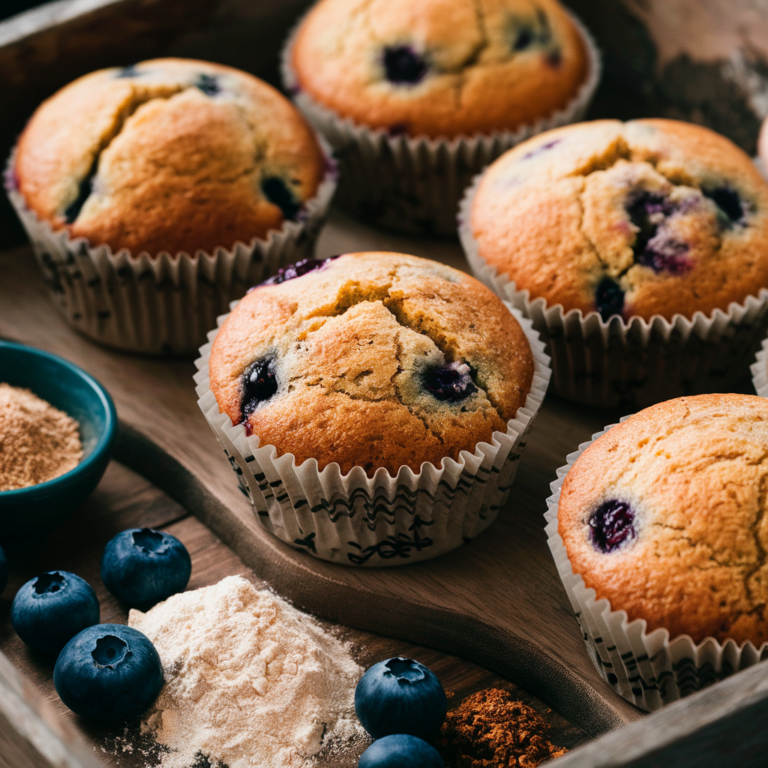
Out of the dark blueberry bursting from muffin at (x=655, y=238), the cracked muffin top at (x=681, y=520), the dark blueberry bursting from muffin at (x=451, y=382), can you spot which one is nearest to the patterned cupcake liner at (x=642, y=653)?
the cracked muffin top at (x=681, y=520)

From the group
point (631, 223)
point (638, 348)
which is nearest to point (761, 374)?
point (638, 348)

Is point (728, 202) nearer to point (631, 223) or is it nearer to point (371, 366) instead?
point (631, 223)

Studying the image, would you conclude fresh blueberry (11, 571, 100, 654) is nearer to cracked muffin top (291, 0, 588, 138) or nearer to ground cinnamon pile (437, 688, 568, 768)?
ground cinnamon pile (437, 688, 568, 768)

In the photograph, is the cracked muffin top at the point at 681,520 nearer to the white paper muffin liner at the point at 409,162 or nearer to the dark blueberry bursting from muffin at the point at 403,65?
the white paper muffin liner at the point at 409,162

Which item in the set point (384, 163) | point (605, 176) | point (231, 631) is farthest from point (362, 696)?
point (384, 163)

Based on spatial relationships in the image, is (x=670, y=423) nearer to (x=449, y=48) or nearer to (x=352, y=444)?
(x=352, y=444)
